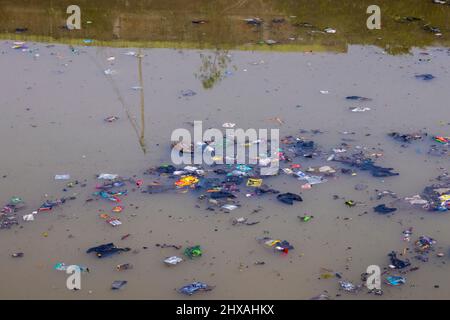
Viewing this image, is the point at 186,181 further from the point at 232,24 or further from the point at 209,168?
the point at 232,24

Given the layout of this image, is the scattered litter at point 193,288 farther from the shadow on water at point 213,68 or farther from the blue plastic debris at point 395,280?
the shadow on water at point 213,68

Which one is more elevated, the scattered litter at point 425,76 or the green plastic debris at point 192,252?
the scattered litter at point 425,76

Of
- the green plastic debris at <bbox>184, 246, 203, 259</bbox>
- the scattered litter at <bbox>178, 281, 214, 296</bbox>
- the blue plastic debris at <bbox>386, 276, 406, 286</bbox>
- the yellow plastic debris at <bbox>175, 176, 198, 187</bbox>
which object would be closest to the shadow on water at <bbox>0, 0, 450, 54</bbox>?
the yellow plastic debris at <bbox>175, 176, 198, 187</bbox>

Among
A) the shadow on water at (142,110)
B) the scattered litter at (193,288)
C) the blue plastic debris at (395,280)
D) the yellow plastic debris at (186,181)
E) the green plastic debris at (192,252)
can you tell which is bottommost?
the scattered litter at (193,288)

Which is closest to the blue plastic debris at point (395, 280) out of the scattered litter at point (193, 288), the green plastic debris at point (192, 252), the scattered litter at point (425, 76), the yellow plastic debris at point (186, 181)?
the scattered litter at point (193, 288)

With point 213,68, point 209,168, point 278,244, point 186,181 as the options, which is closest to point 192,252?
point 278,244
